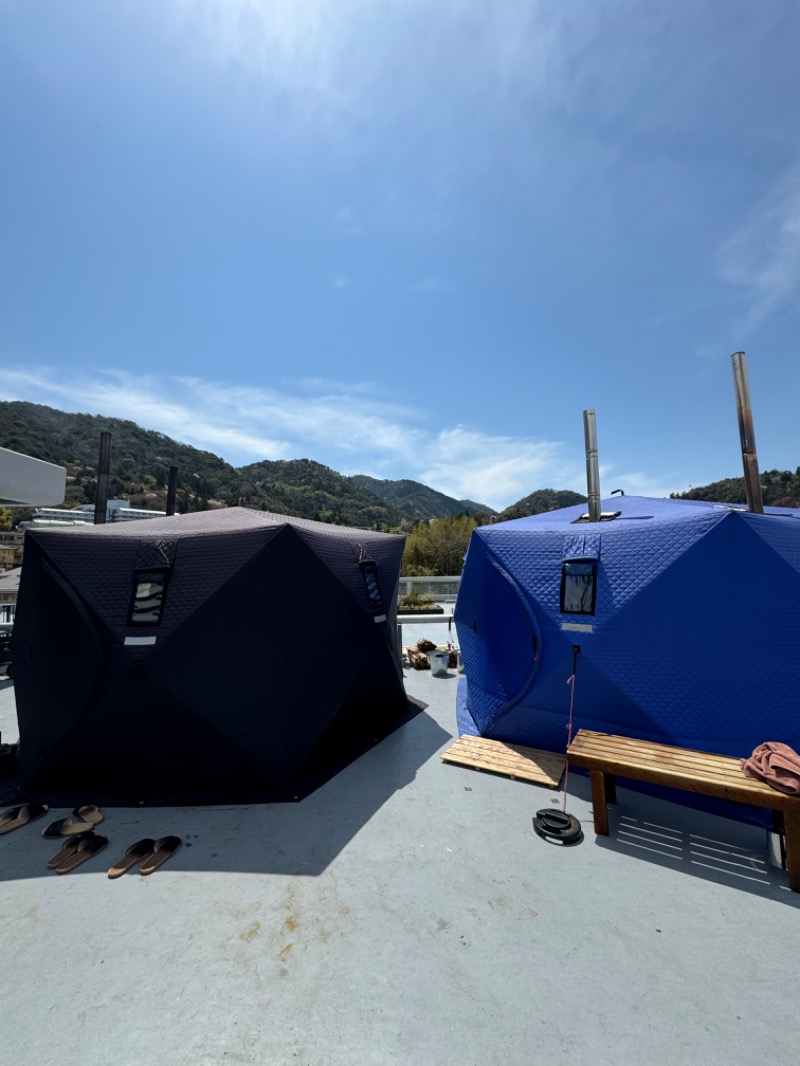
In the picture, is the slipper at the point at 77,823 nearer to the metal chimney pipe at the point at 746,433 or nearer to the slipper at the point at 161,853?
the slipper at the point at 161,853

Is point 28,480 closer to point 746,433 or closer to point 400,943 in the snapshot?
point 400,943

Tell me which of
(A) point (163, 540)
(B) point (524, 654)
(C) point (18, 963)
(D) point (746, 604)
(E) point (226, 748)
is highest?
(A) point (163, 540)

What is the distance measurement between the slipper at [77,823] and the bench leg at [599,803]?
3653mm

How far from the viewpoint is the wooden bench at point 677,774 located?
2.75 m

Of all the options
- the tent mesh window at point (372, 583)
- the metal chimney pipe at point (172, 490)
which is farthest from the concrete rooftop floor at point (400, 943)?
the metal chimney pipe at point (172, 490)

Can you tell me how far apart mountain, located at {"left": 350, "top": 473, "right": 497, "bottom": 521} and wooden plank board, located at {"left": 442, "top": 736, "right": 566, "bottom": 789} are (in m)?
121

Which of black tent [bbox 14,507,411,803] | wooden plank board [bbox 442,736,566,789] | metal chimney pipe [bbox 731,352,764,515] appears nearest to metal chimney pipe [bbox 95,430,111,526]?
black tent [bbox 14,507,411,803]

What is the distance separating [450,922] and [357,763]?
213 centimetres

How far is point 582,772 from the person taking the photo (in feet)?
14.2

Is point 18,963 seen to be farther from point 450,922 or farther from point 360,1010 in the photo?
point 450,922

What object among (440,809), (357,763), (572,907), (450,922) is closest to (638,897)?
(572,907)

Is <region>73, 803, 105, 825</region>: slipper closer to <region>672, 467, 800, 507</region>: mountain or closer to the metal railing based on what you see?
the metal railing

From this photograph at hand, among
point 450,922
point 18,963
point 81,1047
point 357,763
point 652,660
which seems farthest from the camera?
point 357,763

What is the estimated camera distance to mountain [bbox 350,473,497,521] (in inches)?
5359
